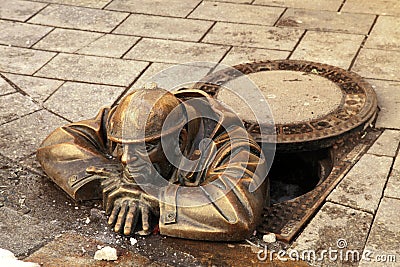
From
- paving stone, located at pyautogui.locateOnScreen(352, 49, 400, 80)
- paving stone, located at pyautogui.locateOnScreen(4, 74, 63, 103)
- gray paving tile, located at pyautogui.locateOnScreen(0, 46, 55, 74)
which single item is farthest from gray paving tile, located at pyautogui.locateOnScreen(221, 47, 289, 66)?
gray paving tile, located at pyautogui.locateOnScreen(0, 46, 55, 74)

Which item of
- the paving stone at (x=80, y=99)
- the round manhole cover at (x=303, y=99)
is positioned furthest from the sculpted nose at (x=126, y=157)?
the paving stone at (x=80, y=99)

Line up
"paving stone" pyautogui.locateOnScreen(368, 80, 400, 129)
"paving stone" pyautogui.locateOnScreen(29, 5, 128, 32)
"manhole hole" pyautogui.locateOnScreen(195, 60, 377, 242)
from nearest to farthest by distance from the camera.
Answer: "manhole hole" pyautogui.locateOnScreen(195, 60, 377, 242) → "paving stone" pyautogui.locateOnScreen(368, 80, 400, 129) → "paving stone" pyautogui.locateOnScreen(29, 5, 128, 32)

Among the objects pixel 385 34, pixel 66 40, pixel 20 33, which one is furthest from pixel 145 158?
pixel 385 34

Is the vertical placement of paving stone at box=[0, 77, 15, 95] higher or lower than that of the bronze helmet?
lower

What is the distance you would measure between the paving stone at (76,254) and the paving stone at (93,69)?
199 cm

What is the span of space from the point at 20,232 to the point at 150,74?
2.16m

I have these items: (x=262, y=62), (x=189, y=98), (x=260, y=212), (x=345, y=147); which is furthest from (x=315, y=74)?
(x=260, y=212)

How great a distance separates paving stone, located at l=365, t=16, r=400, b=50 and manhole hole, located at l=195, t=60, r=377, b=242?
883mm

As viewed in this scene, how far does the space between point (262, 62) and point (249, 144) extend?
1.84 meters

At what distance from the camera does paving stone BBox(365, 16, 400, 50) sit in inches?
241

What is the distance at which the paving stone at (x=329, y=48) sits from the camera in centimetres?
586

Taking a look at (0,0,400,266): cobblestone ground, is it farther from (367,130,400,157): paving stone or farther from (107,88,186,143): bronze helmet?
(107,88,186,143): bronze helmet

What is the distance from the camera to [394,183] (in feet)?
13.8

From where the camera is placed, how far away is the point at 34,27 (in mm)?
6711
